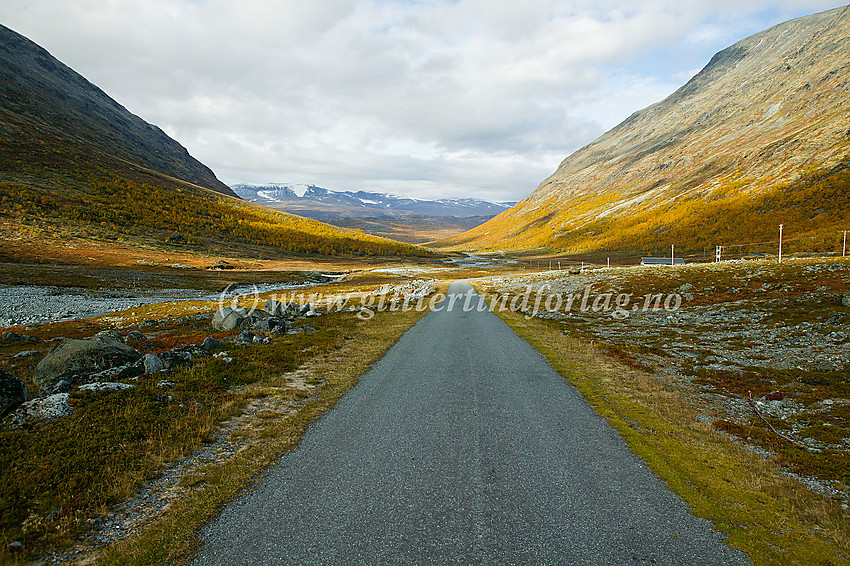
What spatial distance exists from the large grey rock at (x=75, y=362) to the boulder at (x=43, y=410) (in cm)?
→ 158

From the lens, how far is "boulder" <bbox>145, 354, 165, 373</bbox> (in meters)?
12.6

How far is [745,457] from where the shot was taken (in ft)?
25.7

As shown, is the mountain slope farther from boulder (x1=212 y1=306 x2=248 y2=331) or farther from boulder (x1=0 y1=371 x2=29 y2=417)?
boulder (x1=0 y1=371 x2=29 y2=417)

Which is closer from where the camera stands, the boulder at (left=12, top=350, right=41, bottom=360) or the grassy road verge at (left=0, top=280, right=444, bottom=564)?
the grassy road verge at (left=0, top=280, right=444, bottom=564)

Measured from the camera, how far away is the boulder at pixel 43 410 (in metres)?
8.16

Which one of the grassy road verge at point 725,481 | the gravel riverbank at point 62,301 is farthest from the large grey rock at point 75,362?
the gravel riverbank at point 62,301

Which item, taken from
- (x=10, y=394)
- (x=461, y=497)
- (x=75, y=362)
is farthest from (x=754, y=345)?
(x=75, y=362)

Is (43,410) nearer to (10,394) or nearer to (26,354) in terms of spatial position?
(10,394)

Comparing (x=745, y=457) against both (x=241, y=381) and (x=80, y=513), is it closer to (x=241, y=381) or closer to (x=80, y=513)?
(x=80, y=513)

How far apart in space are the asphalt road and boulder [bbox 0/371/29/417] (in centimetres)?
647

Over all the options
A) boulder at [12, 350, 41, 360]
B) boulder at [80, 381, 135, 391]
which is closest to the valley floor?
boulder at [80, 381, 135, 391]

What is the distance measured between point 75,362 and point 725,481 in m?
16.7

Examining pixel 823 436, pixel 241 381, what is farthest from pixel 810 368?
pixel 241 381

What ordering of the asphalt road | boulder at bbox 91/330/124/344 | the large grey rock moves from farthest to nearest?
boulder at bbox 91/330/124/344 → the large grey rock → the asphalt road
